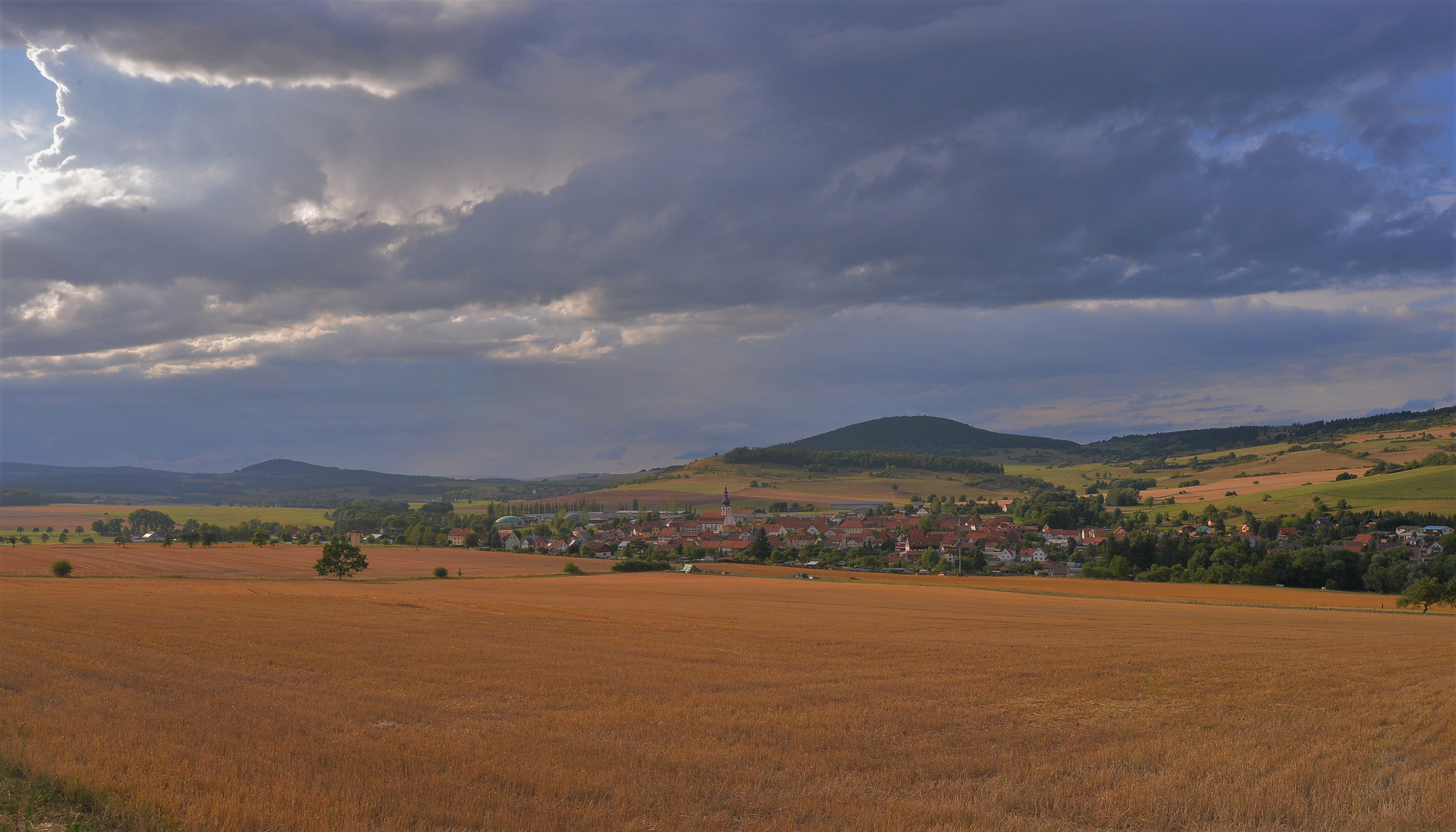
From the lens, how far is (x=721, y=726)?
13367mm

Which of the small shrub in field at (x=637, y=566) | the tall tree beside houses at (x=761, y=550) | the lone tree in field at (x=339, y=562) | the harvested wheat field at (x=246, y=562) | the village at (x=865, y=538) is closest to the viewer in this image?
the lone tree in field at (x=339, y=562)

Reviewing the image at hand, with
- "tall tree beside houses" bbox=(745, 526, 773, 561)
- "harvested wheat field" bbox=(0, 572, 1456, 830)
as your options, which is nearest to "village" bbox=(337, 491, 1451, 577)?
"tall tree beside houses" bbox=(745, 526, 773, 561)

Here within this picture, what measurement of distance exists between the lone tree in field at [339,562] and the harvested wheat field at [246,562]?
6.32 feet

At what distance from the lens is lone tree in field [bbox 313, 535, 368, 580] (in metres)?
68.4

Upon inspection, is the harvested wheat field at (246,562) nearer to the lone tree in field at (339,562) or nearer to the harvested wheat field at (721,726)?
the lone tree in field at (339,562)

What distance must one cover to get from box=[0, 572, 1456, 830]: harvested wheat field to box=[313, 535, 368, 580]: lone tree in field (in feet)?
133

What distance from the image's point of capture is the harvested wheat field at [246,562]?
68.9 m

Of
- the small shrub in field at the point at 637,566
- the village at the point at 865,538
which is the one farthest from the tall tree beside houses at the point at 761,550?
the small shrub in field at the point at 637,566

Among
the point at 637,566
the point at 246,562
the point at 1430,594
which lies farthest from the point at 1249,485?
the point at 246,562

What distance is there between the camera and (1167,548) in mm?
90875

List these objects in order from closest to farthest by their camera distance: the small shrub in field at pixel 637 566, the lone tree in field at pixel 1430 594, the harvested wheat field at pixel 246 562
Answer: the lone tree in field at pixel 1430 594 < the harvested wheat field at pixel 246 562 < the small shrub in field at pixel 637 566

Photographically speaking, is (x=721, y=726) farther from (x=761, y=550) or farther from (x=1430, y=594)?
(x=761, y=550)

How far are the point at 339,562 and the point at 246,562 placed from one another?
2003 centimetres

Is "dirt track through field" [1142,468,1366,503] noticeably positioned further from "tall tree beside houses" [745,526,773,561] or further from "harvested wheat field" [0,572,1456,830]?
"harvested wheat field" [0,572,1456,830]
